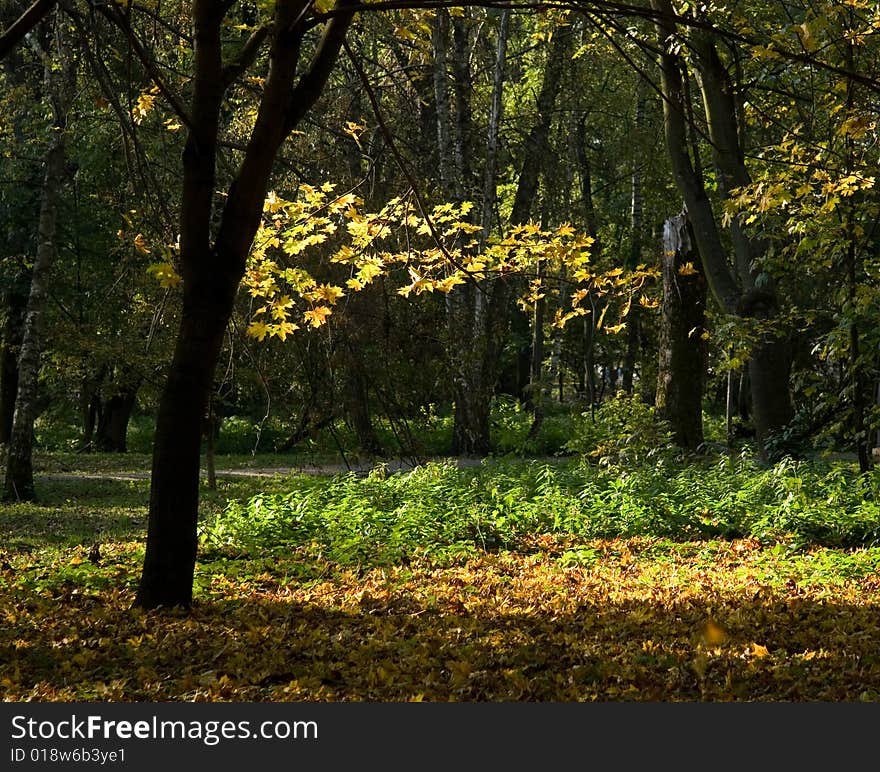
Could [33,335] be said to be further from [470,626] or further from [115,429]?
[115,429]

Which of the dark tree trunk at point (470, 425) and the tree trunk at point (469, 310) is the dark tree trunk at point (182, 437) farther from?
the dark tree trunk at point (470, 425)

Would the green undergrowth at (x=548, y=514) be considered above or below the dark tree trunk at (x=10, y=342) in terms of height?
below

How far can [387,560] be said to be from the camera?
25.3 feet

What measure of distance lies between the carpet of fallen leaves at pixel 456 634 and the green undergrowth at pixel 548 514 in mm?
642

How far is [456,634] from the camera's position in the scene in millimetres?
5430

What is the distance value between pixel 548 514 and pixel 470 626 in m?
3.69

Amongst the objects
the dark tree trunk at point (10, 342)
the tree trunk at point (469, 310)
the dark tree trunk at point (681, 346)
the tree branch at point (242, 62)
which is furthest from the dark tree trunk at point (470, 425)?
the tree branch at point (242, 62)

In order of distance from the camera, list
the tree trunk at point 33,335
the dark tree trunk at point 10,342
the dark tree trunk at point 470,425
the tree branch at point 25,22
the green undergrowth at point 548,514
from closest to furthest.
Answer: the tree branch at point 25,22 < the green undergrowth at point 548,514 < the tree trunk at point 33,335 < the dark tree trunk at point 470,425 < the dark tree trunk at point 10,342

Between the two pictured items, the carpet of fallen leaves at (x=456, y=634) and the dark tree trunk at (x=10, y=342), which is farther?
the dark tree trunk at (x=10, y=342)

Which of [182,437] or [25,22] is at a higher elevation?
[25,22]

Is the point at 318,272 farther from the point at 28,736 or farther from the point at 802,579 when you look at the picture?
the point at 28,736

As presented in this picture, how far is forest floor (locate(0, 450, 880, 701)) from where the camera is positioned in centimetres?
446

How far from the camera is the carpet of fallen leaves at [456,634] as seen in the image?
4434mm

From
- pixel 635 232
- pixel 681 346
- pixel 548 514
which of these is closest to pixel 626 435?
pixel 681 346
